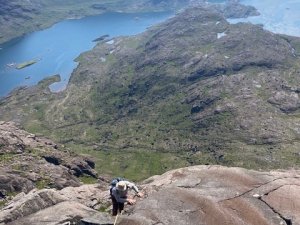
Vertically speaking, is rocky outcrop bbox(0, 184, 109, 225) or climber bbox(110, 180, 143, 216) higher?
climber bbox(110, 180, 143, 216)

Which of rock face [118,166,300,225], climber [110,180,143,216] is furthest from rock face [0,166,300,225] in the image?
climber [110,180,143,216]

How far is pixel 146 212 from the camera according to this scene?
46.5m

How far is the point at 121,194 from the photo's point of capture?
47781 mm

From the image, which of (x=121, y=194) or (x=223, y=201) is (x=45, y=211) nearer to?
(x=121, y=194)

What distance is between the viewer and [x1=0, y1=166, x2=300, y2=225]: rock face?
45.8m

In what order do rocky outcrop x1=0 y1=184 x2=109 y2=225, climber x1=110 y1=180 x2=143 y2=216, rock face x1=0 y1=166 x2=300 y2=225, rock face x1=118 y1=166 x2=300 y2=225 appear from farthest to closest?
rocky outcrop x1=0 y1=184 x2=109 y2=225
climber x1=110 y1=180 x2=143 y2=216
rock face x1=0 y1=166 x2=300 y2=225
rock face x1=118 y1=166 x2=300 y2=225

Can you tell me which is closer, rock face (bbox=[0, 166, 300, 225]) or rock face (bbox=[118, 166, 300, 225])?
rock face (bbox=[118, 166, 300, 225])

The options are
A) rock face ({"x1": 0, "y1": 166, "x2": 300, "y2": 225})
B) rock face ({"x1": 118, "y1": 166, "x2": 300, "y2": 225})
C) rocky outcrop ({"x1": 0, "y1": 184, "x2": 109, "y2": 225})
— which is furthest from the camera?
rocky outcrop ({"x1": 0, "y1": 184, "x2": 109, "y2": 225})

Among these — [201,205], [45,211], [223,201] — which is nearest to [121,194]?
[201,205]

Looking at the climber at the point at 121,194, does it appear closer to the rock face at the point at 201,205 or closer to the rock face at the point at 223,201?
the rock face at the point at 201,205

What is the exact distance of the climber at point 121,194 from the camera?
4688 cm

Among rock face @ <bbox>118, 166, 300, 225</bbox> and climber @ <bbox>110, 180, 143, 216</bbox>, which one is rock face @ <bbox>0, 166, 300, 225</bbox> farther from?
climber @ <bbox>110, 180, 143, 216</bbox>

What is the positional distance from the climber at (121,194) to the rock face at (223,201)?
1098 millimetres

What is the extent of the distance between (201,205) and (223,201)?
266 centimetres
